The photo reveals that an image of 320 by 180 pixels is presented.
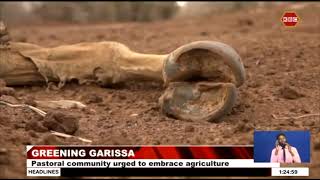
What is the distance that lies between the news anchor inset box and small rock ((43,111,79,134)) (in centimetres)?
131

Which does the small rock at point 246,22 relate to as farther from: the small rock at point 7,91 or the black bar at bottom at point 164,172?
the black bar at bottom at point 164,172

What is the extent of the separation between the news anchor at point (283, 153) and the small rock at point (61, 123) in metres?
1.44

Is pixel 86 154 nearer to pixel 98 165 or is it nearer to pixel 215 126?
pixel 98 165

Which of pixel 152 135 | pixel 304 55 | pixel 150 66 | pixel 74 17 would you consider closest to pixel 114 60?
pixel 150 66

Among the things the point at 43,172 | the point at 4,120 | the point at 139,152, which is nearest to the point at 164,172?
the point at 139,152

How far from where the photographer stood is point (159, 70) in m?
4.79

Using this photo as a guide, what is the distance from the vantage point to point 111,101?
193 inches

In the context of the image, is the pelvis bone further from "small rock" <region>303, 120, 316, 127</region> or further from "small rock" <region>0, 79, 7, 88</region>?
"small rock" <region>303, 120, 316, 127</region>

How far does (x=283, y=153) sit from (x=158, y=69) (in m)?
1.92

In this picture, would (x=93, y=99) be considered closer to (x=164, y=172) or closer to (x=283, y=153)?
(x=164, y=172)

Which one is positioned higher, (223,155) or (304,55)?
(304,55)

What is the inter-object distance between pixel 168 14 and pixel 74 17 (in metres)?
3.24

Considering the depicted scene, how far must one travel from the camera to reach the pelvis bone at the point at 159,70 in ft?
13.7

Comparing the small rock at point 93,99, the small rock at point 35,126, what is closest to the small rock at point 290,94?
the small rock at point 93,99
